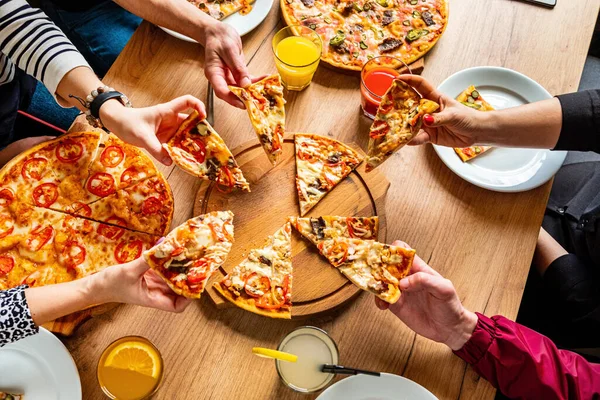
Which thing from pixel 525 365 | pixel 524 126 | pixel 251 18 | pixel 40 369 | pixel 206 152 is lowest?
pixel 40 369

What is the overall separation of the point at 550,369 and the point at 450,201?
3.23ft

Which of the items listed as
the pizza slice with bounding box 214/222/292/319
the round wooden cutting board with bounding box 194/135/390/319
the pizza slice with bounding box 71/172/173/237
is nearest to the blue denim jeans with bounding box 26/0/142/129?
the pizza slice with bounding box 71/172/173/237

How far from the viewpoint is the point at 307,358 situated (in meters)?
2.24

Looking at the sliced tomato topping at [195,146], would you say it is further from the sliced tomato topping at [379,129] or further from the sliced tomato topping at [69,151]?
the sliced tomato topping at [379,129]

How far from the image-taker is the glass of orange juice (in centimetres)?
212

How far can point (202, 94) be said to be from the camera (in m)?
2.94

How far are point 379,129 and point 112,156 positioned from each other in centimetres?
150

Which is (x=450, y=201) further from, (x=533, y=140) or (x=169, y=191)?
(x=169, y=191)

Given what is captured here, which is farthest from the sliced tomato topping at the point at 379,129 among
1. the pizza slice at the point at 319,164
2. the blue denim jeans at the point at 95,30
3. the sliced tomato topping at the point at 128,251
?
the blue denim jeans at the point at 95,30

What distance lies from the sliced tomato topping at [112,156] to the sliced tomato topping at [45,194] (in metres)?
0.31

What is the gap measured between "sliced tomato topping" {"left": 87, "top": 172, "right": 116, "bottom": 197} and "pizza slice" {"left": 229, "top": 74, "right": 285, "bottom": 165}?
0.86m

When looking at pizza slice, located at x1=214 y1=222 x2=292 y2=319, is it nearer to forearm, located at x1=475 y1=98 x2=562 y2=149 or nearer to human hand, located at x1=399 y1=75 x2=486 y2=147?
human hand, located at x1=399 y1=75 x2=486 y2=147

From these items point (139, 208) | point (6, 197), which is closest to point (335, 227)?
point (139, 208)

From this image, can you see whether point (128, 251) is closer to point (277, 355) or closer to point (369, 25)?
point (277, 355)
